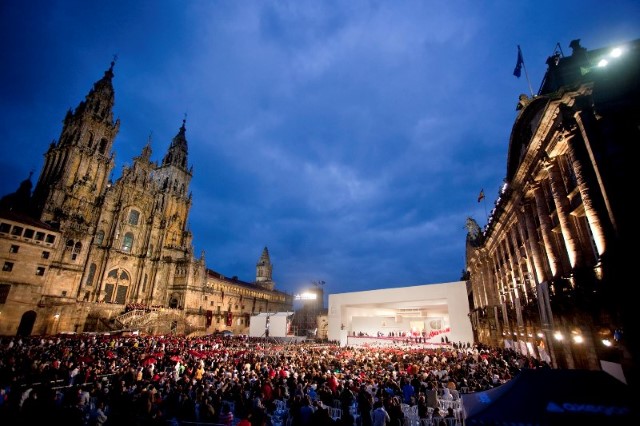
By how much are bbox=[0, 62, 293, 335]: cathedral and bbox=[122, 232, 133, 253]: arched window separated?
17 cm

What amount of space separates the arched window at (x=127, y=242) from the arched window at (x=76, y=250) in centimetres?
851

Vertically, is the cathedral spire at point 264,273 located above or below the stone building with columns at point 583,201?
above

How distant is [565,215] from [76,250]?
5168 centimetres

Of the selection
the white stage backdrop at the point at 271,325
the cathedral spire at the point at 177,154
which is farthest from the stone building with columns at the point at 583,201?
the cathedral spire at the point at 177,154

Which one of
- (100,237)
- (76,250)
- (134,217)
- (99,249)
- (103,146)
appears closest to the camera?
(76,250)

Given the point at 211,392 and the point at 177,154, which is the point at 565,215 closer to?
the point at 211,392

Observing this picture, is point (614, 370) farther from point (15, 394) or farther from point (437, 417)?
point (15, 394)

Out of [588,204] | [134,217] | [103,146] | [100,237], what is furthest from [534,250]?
[103,146]

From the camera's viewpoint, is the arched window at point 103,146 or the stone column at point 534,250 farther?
the arched window at point 103,146

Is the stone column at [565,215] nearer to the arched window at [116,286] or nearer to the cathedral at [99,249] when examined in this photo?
the cathedral at [99,249]

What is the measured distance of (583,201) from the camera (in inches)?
458

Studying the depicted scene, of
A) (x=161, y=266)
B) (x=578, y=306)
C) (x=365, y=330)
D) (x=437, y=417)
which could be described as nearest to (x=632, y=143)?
(x=578, y=306)

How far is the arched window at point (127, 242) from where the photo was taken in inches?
1902

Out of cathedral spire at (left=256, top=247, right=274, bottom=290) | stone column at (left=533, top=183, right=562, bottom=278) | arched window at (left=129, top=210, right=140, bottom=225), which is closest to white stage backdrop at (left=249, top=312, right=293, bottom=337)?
arched window at (left=129, top=210, right=140, bottom=225)
